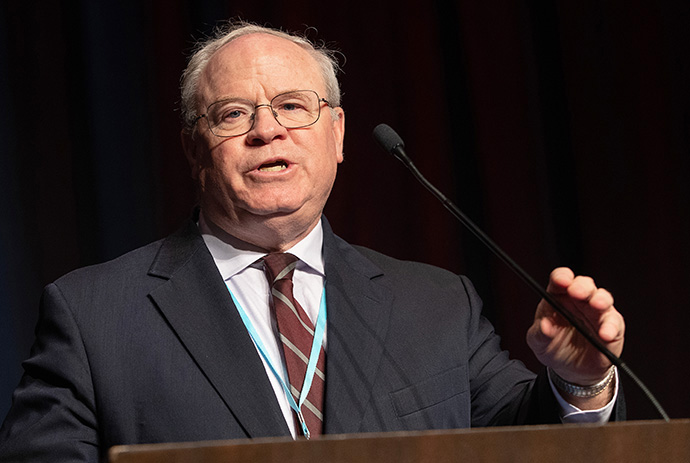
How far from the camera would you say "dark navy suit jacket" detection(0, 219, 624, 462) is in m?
1.48

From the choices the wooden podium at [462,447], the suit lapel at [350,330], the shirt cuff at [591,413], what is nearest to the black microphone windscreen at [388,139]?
the suit lapel at [350,330]

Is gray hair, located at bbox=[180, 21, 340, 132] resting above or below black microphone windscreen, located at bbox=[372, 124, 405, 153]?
above

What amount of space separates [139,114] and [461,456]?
74.0 inches

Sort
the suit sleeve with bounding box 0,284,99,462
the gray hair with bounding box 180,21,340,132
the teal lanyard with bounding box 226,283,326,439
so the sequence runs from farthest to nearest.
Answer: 1. the gray hair with bounding box 180,21,340,132
2. the teal lanyard with bounding box 226,283,326,439
3. the suit sleeve with bounding box 0,284,99,462

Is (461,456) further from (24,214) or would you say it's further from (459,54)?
(459,54)

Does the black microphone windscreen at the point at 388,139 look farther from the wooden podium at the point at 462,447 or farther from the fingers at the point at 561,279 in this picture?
the wooden podium at the point at 462,447

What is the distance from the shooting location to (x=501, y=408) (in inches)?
69.8

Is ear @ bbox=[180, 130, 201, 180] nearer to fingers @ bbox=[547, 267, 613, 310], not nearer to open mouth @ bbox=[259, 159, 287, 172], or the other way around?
open mouth @ bbox=[259, 159, 287, 172]

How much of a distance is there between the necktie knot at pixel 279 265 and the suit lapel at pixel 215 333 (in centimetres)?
12

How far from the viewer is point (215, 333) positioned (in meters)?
1.57

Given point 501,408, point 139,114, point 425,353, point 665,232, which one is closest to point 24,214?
point 139,114

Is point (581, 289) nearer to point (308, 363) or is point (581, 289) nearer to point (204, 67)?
point (308, 363)

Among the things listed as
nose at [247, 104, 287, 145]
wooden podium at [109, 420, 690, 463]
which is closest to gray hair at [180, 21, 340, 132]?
nose at [247, 104, 287, 145]

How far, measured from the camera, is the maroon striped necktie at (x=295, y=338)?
1546 mm
